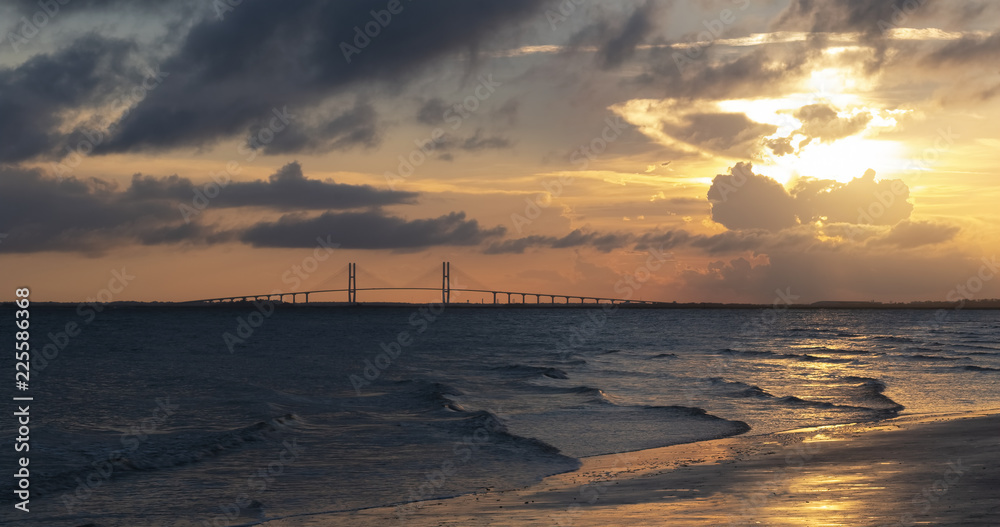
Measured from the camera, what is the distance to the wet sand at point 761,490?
13.1 m

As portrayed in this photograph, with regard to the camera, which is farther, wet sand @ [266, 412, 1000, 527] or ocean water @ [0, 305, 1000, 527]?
ocean water @ [0, 305, 1000, 527]

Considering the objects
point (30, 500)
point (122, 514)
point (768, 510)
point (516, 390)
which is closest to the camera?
point (768, 510)

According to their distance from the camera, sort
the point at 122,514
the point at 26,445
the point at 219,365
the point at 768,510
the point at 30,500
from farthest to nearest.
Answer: the point at 219,365
the point at 26,445
the point at 30,500
the point at 122,514
the point at 768,510

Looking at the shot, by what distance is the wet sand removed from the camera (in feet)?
43.1

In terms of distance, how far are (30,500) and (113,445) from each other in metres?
7.18

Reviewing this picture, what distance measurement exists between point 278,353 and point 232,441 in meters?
50.3

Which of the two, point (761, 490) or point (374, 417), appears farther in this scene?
point (374, 417)

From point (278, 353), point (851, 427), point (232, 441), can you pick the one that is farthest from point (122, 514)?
point (278, 353)

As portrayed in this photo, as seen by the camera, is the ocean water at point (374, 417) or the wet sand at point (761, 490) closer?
the wet sand at point (761, 490)

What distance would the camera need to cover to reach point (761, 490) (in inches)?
611

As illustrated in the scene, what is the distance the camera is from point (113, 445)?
23.7 meters

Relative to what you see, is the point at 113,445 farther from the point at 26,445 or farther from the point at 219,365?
the point at 219,365

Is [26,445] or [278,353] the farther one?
[278,353]

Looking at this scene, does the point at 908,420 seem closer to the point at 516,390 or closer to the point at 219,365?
the point at 516,390
